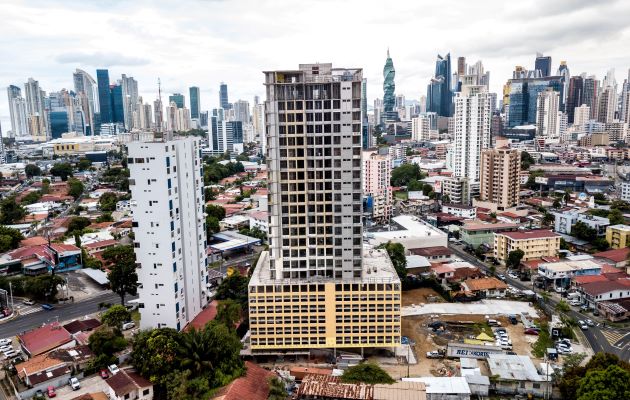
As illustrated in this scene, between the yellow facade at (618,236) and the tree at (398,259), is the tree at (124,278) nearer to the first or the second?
the tree at (398,259)

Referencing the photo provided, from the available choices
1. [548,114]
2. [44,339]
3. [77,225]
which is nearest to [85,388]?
[44,339]

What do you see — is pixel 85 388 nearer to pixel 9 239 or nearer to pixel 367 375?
pixel 367 375

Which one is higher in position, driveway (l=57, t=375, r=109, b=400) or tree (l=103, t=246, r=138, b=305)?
tree (l=103, t=246, r=138, b=305)

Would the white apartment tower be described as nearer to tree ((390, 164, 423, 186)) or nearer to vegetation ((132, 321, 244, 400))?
vegetation ((132, 321, 244, 400))

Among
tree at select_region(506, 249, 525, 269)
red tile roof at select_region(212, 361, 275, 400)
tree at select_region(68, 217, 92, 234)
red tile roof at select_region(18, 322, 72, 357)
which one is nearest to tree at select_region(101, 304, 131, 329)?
red tile roof at select_region(18, 322, 72, 357)

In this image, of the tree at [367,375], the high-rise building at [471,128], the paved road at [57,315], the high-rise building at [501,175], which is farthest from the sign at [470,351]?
the high-rise building at [471,128]
